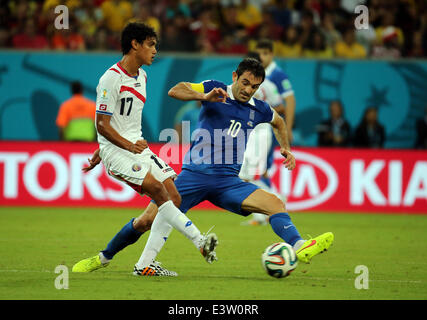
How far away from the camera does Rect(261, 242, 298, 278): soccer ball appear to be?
661 cm

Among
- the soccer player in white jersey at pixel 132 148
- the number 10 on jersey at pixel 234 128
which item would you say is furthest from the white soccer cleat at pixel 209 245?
the number 10 on jersey at pixel 234 128

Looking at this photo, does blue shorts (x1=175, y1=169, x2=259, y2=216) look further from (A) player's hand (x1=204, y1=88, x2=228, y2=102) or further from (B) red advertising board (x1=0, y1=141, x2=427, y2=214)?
(B) red advertising board (x1=0, y1=141, x2=427, y2=214)

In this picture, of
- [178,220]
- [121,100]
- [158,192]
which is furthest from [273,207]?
[121,100]

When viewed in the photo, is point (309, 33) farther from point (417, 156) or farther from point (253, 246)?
point (253, 246)

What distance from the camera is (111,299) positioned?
19.4 feet

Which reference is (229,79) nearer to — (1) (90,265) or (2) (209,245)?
(1) (90,265)

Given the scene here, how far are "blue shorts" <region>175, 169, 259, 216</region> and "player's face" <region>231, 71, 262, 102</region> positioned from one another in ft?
2.58

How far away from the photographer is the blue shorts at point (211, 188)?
7215mm

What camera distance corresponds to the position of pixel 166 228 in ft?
23.6

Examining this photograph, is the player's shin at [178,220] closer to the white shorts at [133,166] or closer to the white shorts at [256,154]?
the white shorts at [133,166]

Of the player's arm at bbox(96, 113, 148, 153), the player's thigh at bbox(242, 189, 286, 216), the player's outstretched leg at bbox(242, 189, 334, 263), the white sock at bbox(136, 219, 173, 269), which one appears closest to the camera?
the player's arm at bbox(96, 113, 148, 153)

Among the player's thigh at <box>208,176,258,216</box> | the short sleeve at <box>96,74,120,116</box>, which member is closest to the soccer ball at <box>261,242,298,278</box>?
the player's thigh at <box>208,176,258,216</box>

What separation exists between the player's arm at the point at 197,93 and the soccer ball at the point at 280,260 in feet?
4.64

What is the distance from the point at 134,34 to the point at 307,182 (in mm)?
7784
